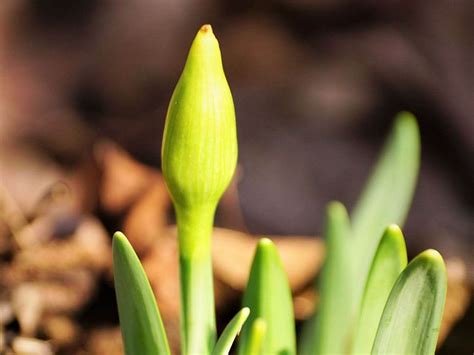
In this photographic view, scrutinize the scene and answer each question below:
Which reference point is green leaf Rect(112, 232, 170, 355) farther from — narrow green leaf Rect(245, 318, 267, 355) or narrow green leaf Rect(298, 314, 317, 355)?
narrow green leaf Rect(298, 314, 317, 355)

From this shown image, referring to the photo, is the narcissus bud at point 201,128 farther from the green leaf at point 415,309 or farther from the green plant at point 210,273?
the green leaf at point 415,309

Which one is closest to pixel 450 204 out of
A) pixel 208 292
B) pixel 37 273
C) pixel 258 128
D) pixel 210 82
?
pixel 258 128

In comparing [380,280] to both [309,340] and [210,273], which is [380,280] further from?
[309,340]

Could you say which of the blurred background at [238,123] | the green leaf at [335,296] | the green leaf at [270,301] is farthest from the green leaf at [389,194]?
the blurred background at [238,123]

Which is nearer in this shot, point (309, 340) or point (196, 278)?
point (196, 278)

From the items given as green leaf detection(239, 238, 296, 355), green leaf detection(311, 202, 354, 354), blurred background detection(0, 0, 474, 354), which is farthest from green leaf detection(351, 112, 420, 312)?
blurred background detection(0, 0, 474, 354)

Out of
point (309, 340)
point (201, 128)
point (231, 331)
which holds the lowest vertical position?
point (309, 340)

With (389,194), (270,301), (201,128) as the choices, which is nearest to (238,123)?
(389,194)
